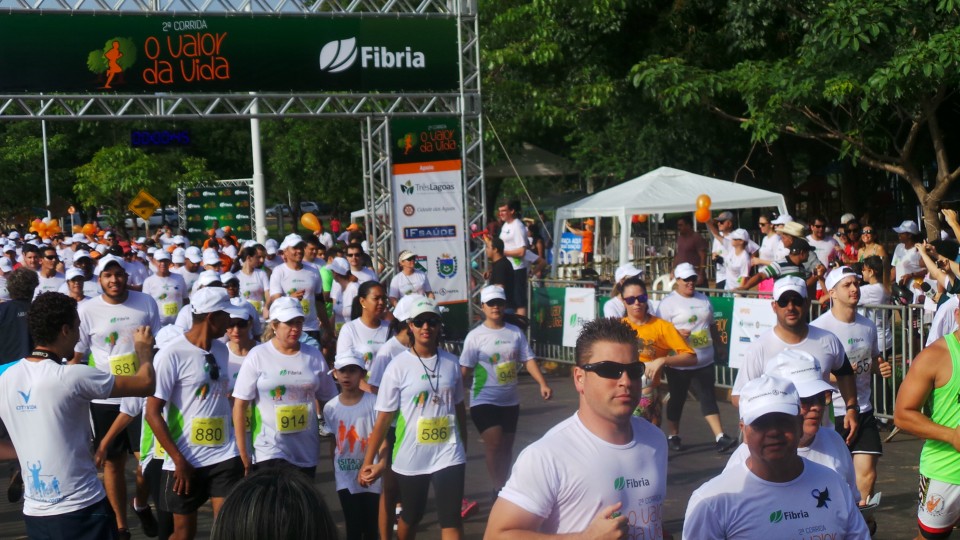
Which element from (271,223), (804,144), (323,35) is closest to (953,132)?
(804,144)

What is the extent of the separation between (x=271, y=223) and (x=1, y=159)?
755 inches

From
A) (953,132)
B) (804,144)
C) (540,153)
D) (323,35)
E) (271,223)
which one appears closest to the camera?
(323,35)

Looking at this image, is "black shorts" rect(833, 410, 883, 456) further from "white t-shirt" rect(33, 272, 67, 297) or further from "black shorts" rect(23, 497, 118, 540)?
"white t-shirt" rect(33, 272, 67, 297)

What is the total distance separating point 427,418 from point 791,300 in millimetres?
2263

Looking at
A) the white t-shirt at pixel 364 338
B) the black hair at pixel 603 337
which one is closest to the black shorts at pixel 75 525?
the black hair at pixel 603 337

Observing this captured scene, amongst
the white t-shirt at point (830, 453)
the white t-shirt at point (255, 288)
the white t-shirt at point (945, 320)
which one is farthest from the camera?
the white t-shirt at point (255, 288)

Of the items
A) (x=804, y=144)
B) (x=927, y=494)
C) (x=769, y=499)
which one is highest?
(x=804, y=144)

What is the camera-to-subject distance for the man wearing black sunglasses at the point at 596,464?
12.6 feet

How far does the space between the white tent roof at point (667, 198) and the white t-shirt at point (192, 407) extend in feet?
44.1

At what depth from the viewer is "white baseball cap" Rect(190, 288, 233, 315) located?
284 inches

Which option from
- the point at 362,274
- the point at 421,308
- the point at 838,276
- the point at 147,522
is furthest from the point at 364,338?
the point at 362,274

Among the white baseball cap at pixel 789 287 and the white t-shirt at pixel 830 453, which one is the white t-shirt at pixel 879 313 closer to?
the white baseball cap at pixel 789 287

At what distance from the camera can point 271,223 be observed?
67188mm

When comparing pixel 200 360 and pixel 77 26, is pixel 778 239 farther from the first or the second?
pixel 200 360
